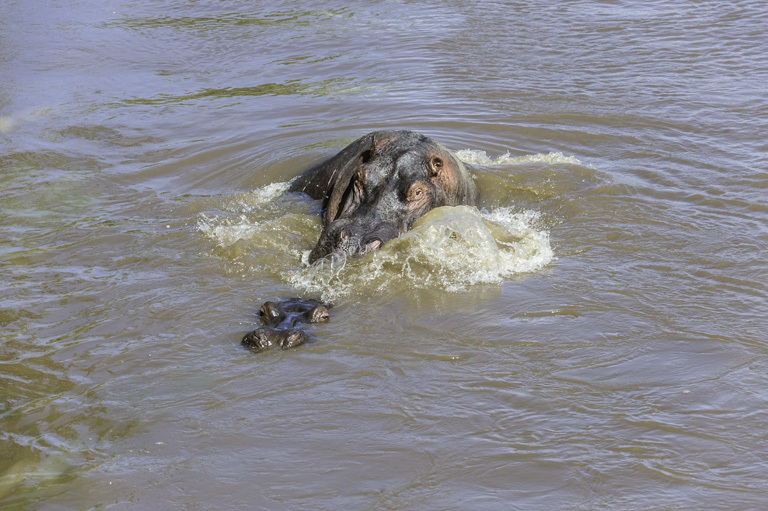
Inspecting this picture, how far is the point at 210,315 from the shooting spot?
6.55 meters

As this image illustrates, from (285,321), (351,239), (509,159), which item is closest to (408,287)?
(351,239)

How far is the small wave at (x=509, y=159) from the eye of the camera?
9.97 m

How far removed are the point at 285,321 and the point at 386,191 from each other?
2290mm

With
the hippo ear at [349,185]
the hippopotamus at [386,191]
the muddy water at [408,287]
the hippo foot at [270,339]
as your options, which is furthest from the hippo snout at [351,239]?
the hippo foot at [270,339]

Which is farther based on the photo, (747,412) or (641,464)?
(747,412)

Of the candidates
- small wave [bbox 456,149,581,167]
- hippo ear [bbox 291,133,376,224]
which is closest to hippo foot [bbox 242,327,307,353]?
hippo ear [bbox 291,133,376,224]

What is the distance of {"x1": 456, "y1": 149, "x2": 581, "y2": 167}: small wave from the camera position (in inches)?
392

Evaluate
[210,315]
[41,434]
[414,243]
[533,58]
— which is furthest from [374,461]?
[533,58]

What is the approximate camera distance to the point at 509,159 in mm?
10266

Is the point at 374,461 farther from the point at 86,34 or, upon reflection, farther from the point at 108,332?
the point at 86,34

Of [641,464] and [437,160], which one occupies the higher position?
[437,160]

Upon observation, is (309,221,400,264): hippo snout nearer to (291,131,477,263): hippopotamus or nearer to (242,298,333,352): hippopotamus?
(291,131,477,263): hippopotamus

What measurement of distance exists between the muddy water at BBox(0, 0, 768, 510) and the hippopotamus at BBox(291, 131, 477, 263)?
30 centimetres

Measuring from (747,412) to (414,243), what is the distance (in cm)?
327
